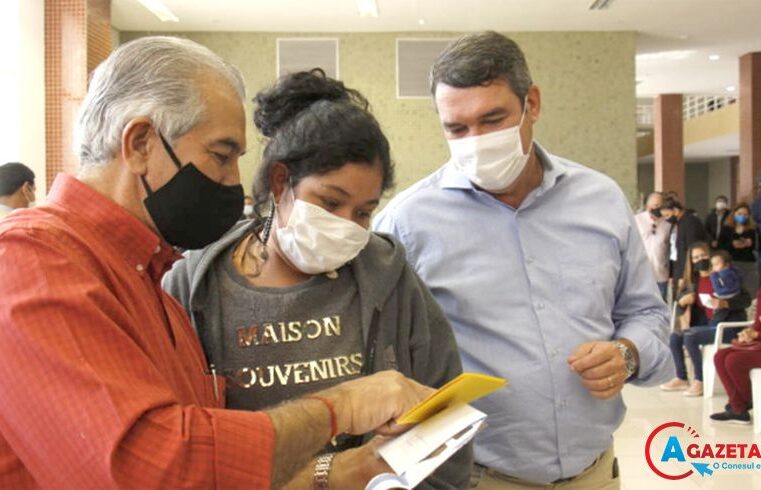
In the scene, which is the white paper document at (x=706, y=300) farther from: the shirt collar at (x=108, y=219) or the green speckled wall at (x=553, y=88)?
the shirt collar at (x=108, y=219)

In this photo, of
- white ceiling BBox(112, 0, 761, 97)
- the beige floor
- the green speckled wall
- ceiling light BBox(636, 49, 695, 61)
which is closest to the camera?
the beige floor

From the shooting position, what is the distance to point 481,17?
11.0 metres

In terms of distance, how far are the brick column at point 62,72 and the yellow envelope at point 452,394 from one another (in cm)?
763

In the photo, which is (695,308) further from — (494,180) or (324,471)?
(324,471)

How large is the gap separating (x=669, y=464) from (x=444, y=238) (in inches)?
134

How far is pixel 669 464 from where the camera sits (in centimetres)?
452

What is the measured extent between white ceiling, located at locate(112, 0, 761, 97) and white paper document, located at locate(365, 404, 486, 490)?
9.50 meters

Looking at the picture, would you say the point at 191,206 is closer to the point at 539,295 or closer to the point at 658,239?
the point at 539,295

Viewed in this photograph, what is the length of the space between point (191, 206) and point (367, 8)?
9357 mm

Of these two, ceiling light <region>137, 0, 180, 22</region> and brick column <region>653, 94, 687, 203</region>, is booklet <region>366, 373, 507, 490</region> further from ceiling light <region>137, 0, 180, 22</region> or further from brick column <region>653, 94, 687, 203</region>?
brick column <region>653, 94, 687, 203</region>

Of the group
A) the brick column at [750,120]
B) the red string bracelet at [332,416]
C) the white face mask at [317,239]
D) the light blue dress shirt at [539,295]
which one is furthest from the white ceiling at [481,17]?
the red string bracelet at [332,416]

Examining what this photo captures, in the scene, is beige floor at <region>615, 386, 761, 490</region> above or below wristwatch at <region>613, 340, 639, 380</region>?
below

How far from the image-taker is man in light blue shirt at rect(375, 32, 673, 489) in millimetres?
1725

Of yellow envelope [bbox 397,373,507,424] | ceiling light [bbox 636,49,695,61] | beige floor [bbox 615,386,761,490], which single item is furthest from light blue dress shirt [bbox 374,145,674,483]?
ceiling light [bbox 636,49,695,61]
